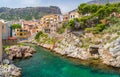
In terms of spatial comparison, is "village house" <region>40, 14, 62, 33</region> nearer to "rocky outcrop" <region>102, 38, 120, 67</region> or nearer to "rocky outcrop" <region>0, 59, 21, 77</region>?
"rocky outcrop" <region>102, 38, 120, 67</region>

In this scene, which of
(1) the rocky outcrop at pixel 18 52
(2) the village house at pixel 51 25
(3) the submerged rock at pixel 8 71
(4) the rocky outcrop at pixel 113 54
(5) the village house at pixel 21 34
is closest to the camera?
(3) the submerged rock at pixel 8 71

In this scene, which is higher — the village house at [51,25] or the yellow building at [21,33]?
the village house at [51,25]

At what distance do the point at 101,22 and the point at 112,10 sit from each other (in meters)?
4.39

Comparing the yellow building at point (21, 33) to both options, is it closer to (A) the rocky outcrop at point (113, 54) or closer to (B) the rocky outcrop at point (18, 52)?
(B) the rocky outcrop at point (18, 52)

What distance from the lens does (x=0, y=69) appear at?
27.1 meters

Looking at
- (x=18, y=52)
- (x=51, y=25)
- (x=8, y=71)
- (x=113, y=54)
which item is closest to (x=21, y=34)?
(x=51, y=25)

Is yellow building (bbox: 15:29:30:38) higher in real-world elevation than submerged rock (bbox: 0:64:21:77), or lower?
lower

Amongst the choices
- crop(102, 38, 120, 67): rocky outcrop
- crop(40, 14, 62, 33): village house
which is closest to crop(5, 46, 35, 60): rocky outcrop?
crop(102, 38, 120, 67): rocky outcrop

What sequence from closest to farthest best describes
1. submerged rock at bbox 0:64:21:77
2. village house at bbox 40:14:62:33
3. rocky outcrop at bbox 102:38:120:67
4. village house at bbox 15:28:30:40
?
1. submerged rock at bbox 0:64:21:77
2. rocky outcrop at bbox 102:38:120:67
3. village house at bbox 40:14:62:33
4. village house at bbox 15:28:30:40

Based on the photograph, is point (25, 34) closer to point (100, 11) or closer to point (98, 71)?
point (100, 11)

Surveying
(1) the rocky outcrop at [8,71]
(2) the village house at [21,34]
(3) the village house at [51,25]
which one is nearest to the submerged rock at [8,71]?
(1) the rocky outcrop at [8,71]

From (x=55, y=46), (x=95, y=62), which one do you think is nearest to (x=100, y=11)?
(x=55, y=46)

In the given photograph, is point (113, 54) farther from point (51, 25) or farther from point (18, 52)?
point (51, 25)

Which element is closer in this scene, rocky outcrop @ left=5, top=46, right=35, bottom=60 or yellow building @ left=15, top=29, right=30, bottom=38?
rocky outcrop @ left=5, top=46, right=35, bottom=60
